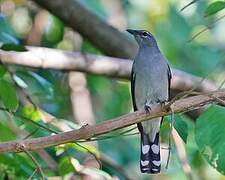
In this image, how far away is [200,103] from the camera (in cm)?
290

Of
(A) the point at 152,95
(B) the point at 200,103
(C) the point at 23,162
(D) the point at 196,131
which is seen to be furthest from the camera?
(A) the point at 152,95

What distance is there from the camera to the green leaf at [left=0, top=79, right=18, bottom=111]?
11.8 feet

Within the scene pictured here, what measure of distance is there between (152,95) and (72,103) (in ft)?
5.47

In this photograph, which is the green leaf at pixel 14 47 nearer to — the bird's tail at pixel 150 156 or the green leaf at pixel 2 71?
the green leaf at pixel 2 71

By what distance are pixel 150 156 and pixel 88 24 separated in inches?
55.2

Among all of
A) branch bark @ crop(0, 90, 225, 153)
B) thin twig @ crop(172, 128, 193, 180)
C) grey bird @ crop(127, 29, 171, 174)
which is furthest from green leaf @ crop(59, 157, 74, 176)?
thin twig @ crop(172, 128, 193, 180)

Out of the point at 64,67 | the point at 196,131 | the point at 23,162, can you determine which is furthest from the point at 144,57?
the point at 196,131

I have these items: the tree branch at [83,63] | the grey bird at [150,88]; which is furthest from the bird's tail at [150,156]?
the tree branch at [83,63]

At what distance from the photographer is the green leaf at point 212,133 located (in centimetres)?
310

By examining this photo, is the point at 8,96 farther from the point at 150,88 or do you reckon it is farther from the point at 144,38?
the point at 144,38

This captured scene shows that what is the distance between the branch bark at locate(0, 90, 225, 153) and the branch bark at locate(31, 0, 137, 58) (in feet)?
7.54

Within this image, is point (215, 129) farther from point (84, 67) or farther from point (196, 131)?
point (84, 67)

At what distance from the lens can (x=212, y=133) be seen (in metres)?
3.10

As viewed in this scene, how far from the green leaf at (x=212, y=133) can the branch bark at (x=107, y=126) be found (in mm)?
190
